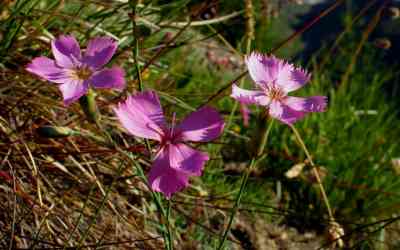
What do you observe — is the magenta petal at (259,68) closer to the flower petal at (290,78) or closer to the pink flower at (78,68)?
the flower petal at (290,78)

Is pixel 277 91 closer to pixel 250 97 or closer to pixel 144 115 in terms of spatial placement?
pixel 250 97

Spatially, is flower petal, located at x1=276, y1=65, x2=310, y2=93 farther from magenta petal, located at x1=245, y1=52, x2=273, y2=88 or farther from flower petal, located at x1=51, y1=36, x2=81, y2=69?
flower petal, located at x1=51, y1=36, x2=81, y2=69

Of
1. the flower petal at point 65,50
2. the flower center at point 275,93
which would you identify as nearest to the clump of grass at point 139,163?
the flower center at point 275,93

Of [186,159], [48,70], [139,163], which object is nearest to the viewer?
[186,159]

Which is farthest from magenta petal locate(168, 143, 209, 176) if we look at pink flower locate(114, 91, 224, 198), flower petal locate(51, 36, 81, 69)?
flower petal locate(51, 36, 81, 69)

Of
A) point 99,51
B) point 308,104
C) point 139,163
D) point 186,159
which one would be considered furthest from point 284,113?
point 139,163
